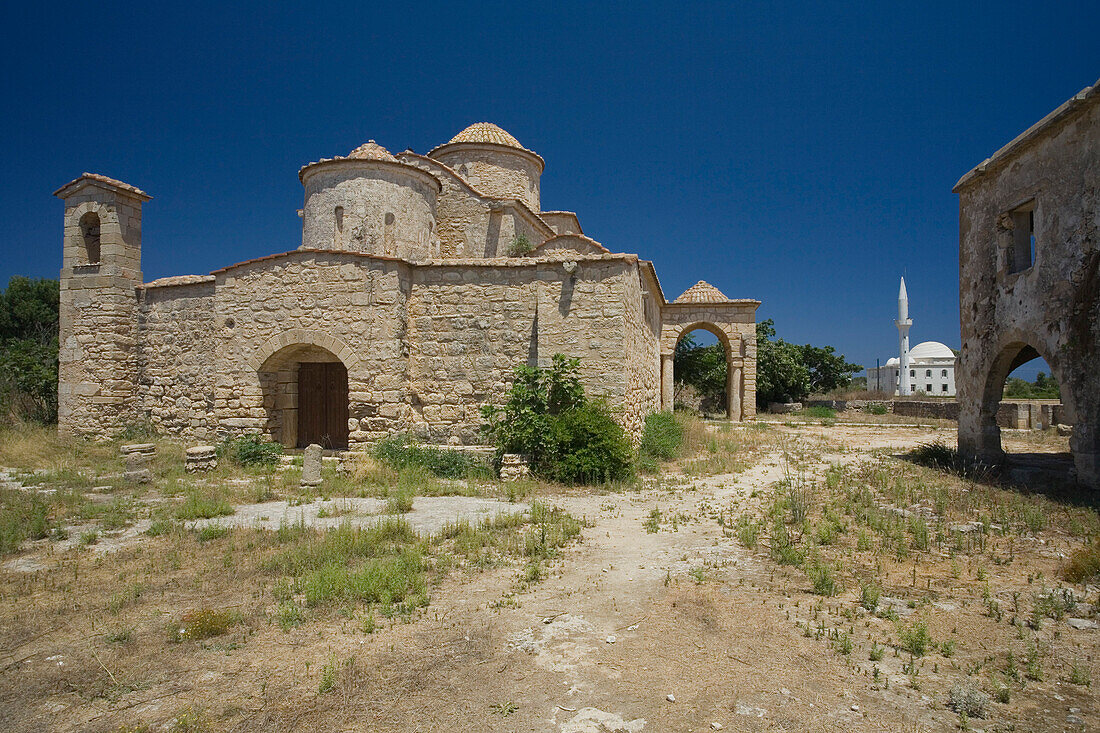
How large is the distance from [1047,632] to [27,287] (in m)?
39.3

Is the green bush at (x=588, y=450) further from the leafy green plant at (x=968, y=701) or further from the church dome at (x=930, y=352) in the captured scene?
the church dome at (x=930, y=352)

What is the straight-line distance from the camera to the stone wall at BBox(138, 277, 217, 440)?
13156mm

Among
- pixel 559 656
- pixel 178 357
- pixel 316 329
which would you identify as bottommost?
pixel 559 656

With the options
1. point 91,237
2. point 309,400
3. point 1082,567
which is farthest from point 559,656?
point 91,237

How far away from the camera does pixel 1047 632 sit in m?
4.13

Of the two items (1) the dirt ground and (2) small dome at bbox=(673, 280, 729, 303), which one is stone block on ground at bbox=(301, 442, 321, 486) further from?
(2) small dome at bbox=(673, 280, 729, 303)

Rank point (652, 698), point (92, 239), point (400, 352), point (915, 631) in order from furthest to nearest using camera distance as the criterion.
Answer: point (92, 239), point (400, 352), point (915, 631), point (652, 698)

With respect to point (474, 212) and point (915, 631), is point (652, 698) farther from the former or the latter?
point (474, 212)

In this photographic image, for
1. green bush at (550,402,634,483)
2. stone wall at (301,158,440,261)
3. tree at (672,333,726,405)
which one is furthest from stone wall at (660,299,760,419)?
green bush at (550,402,634,483)

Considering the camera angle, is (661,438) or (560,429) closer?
(560,429)

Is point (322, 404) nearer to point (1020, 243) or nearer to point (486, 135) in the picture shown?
point (486, 135)

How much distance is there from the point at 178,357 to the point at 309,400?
316 centimetres

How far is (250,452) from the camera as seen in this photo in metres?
11.2

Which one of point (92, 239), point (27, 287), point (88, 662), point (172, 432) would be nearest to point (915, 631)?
point (88, 662)
